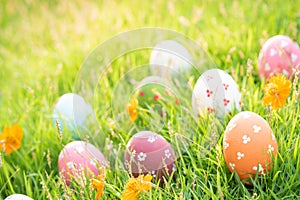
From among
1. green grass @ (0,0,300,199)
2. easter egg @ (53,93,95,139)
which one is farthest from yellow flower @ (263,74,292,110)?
easter egg @ (53,93,95,139)

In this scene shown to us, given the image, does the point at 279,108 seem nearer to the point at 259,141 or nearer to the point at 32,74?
the point at 259,141

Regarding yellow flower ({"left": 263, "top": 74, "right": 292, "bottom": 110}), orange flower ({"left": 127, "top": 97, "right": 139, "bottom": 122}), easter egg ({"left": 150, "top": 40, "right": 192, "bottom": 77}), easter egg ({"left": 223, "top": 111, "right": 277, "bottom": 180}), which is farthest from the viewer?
easter egg ({"left": 150, "top": 40, "right": 192, "bottom": 77})

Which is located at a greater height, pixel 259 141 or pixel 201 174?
pixel 259 141

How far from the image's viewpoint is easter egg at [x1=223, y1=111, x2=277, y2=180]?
151 centimetres

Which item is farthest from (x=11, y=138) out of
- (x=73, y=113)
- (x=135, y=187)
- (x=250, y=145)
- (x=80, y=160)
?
(x=250, y=145)

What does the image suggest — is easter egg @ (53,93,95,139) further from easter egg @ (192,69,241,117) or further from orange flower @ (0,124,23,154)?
easter egg @ (192,69,241,117)

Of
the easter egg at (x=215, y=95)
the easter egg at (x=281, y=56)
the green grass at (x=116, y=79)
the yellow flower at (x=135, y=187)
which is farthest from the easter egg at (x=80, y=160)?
the easter egg at (x=281, y=56)

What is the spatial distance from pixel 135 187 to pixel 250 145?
15.1 inches

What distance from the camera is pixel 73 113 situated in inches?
80.0

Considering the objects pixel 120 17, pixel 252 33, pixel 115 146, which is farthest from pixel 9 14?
pixel 115 146

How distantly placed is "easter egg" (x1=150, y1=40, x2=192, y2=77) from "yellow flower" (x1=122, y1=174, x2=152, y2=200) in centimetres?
88

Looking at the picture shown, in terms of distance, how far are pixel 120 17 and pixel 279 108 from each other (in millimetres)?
1839

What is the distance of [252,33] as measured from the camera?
251 cm

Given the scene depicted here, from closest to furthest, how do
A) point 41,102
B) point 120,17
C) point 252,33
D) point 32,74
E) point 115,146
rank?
point 115,146
point 41,102
point 252,33
point 32,74
point 120,17
